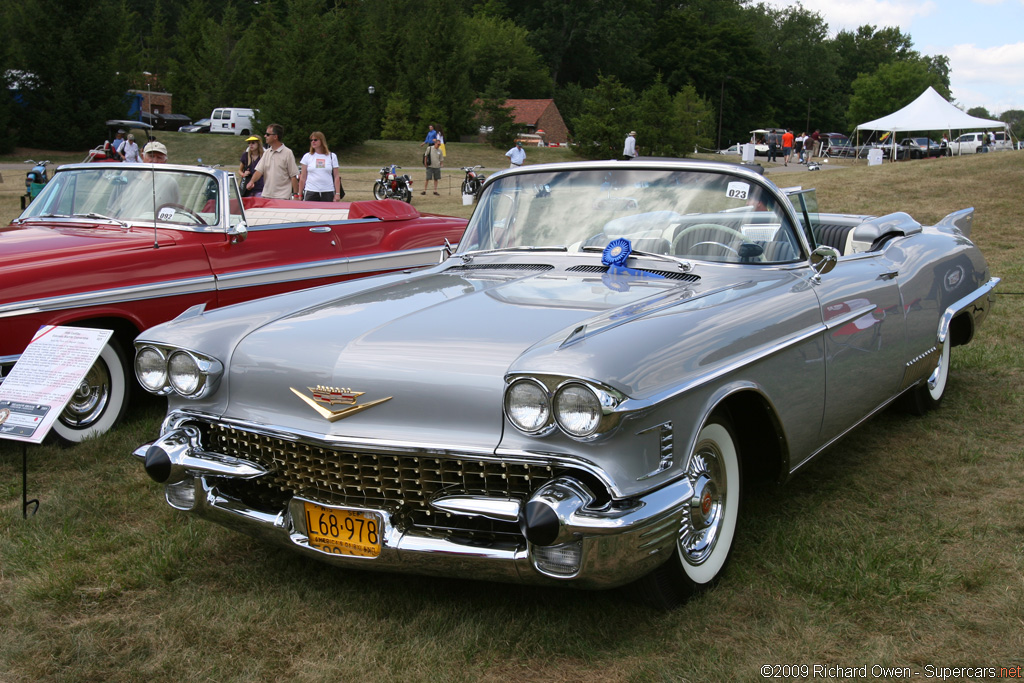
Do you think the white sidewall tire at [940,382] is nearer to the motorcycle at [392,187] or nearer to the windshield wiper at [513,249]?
the windshield wiper at [513,249]

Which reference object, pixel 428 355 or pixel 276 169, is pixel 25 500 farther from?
pixel 276 169

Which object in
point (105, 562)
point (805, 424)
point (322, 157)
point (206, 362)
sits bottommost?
point (105, 562)

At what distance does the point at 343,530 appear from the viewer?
109 inches

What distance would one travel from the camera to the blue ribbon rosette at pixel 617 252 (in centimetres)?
368

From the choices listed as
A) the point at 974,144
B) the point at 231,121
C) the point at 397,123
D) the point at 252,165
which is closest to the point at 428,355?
the point at 252,165

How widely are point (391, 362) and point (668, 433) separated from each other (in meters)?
0.87

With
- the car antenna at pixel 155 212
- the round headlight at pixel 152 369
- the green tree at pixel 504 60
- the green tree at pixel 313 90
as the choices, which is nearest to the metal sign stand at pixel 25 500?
the round headlight at pixel 152 369

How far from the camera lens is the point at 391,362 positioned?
2.78m

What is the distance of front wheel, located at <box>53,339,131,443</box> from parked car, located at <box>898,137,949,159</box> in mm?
46233

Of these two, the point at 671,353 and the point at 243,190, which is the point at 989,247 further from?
the point at 671,353

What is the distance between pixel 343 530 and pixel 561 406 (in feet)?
2.72

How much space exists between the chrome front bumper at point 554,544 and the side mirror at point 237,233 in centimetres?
351

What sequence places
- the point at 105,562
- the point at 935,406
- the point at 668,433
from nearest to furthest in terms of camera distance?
the point at 668,433 → the point at 105,562 → the point at 935,406

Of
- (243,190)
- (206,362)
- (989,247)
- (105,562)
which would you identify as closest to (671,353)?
(206,362)
